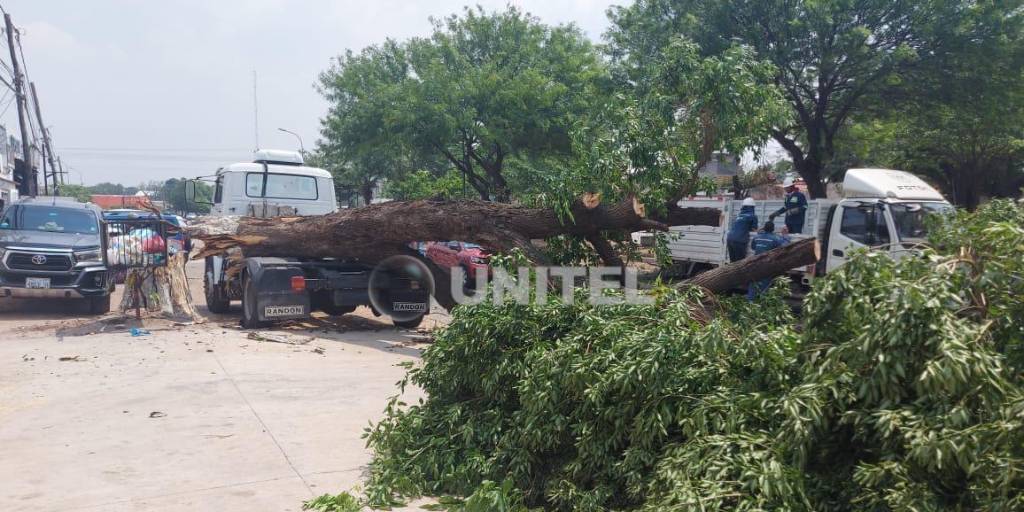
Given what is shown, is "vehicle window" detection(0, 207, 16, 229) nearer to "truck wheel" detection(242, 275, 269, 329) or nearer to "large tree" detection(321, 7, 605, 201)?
"truck wheel" detection(242, 275, 269, 329)

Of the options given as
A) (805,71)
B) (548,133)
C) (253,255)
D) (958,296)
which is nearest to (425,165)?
(548,133)

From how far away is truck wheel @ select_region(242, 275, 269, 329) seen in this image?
36.6 ft

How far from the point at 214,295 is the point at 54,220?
3596 mm

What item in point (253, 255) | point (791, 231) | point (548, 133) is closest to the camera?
point (253, 255)

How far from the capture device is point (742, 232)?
43.8 ft

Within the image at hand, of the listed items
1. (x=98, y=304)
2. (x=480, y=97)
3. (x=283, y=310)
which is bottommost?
(x=98, y=304)

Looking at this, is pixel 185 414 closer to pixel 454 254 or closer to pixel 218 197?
pixel 218 197

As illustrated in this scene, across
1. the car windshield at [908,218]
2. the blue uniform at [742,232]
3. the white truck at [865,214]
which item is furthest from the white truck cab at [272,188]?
the car windshield at [908,218]

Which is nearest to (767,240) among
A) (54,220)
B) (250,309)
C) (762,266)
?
(762,266)

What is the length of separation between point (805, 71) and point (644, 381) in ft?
52.6

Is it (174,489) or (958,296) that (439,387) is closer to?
(174,489)

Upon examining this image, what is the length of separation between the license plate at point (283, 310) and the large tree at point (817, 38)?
875cm

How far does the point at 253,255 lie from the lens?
40.0 ft

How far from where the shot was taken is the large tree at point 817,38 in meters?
16.1
